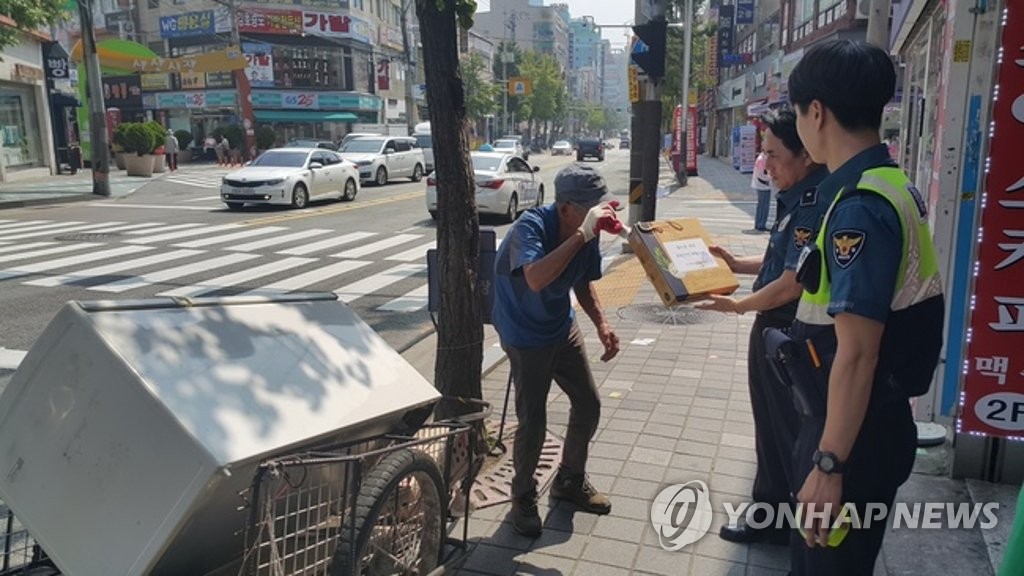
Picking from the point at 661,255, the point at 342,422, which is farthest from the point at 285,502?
the point at 661,255

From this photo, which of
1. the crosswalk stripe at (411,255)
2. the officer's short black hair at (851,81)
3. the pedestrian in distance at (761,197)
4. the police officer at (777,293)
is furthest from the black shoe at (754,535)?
the pedestrian in distance at (761,197)

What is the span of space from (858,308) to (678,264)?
1.36 m

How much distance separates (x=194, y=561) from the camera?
2332 mm

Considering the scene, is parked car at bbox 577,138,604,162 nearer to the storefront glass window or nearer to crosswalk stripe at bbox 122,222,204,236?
the storefront glass window

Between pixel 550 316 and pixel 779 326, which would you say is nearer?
pixel 779 326

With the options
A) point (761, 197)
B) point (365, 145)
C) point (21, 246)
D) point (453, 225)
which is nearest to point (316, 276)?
point (21, 246)

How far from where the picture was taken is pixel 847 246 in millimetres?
1935

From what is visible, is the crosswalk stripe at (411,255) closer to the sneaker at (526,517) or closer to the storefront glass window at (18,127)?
the sneaker at (526,517)

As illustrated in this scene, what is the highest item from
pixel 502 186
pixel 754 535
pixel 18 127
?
pixel 18 127

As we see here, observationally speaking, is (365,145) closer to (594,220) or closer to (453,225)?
(453,225)

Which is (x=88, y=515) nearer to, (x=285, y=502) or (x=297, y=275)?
(x=285, y=502)

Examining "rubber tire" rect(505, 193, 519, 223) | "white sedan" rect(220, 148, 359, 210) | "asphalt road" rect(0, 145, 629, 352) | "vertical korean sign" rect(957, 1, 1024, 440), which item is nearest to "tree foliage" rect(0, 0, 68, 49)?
"asphalt road" rect(0, 145, 629, 352)

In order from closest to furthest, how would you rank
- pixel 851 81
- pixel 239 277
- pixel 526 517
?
pixel 851 81, pixel 526 517, pixel 239 277

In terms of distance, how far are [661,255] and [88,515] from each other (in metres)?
2.25
